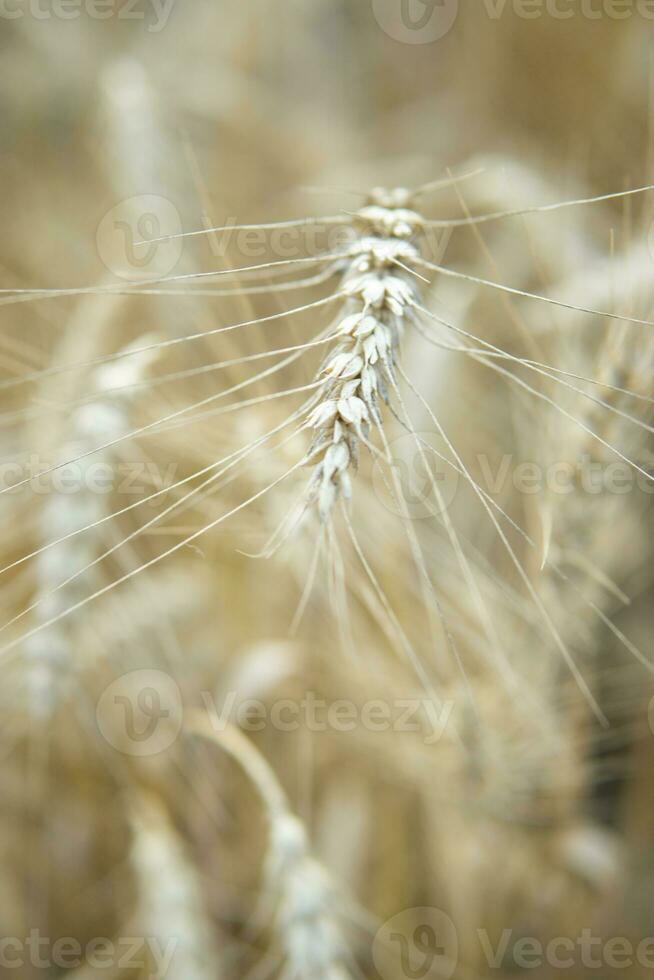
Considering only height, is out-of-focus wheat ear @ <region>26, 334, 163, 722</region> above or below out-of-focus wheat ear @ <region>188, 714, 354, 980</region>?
above

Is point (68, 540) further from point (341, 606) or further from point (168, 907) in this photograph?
point (168, 907)

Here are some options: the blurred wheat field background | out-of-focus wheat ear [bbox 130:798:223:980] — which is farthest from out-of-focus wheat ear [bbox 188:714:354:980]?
out-of-focus wheat ear [bbox 130:798:223:980]

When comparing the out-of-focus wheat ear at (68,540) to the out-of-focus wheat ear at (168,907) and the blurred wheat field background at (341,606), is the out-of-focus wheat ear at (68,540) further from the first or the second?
the out-of-focus wheat ear at (168,907)

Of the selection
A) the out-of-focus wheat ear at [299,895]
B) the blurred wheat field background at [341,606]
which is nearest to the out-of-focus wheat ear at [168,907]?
the blurred wheat field background at [341,606]

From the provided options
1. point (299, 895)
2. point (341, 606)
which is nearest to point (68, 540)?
point (341, 606)

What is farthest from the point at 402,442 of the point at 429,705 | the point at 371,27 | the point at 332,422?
the point at 371,27

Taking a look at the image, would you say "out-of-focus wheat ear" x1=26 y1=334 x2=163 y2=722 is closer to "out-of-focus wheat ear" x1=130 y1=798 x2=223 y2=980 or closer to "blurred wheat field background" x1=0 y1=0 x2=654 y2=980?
"blurred wheat field background" x1=0 y1=0 x2=654 y2=980

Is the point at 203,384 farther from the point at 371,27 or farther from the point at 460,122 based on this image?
the point at 371,27

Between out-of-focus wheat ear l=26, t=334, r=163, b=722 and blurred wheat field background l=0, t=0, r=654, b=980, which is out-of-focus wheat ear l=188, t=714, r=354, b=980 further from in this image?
out-of-focus wheat ear l=26, t=334, r=163, b=722
